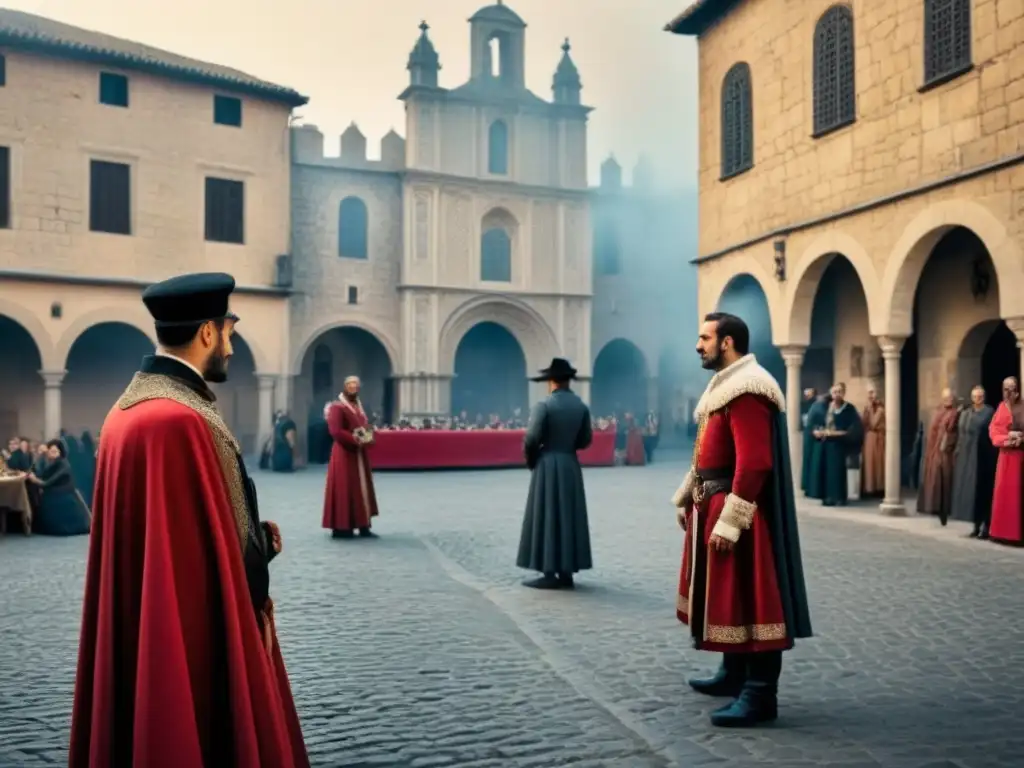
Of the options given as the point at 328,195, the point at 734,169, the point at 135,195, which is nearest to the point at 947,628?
the point at 734,169

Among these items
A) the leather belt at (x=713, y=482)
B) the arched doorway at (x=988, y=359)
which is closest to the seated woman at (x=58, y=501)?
the leather belt at (x=713, y=482)

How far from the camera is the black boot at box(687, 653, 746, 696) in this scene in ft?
17.6

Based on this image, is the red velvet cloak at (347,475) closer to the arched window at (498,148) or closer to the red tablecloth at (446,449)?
the red tablecloth at (446,449)

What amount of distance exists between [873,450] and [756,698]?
12.6 m

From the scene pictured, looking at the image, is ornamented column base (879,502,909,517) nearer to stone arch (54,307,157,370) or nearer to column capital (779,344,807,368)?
column capital (779,344,807,368)

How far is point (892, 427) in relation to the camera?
46.4 ft

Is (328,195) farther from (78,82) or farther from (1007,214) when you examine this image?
(1007,214)

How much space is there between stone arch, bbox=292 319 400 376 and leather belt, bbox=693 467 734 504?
942 inches

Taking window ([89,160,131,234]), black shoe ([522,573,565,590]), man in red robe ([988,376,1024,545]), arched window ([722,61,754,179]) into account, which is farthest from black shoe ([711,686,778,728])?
window ([89,160,131,234])

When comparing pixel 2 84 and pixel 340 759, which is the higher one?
pixel 2 84

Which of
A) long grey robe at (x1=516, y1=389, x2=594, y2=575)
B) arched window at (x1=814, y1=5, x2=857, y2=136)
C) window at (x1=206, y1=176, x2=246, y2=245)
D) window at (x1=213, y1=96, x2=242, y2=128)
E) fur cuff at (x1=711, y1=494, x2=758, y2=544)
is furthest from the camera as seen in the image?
window at (x1=213, y1=96, x2=242, y2=128)

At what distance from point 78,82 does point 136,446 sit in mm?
24521

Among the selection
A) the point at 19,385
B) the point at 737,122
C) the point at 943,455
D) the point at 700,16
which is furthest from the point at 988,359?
the point at 19,385

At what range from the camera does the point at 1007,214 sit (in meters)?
11.7
